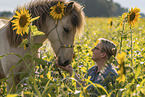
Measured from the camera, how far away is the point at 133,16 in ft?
7.66

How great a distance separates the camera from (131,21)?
7.65ft

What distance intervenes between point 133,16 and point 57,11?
1.21m

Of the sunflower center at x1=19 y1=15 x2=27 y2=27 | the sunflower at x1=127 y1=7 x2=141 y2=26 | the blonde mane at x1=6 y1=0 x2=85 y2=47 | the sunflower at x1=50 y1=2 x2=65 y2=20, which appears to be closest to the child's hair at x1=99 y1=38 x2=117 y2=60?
the sunflower at x1=127 y1=7 x2=141 y2=26

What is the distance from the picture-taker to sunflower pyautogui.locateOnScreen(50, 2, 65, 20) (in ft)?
9.69

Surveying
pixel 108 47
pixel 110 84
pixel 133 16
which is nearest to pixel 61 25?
pixel 108 47

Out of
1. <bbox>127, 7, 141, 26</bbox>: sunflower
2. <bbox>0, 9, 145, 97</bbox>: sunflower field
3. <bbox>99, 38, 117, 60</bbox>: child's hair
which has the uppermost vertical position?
<bbox>127, 7, 141, 26</bbox>: sunflower

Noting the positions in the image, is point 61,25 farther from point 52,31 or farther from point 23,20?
point 23,20

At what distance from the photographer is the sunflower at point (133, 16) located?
2311 mm

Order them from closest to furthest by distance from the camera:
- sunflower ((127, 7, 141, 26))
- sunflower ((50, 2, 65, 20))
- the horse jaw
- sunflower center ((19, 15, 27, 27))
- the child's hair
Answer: sunflower center ((19, 15, 27, 27))
sunflower ((127, 7, 141, 26))
the child's hair
sunflower ((50, 2, 65, 20))
the horse jaw

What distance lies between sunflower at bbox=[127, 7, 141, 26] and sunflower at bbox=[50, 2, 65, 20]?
109 cm

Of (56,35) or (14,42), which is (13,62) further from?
(56,35)

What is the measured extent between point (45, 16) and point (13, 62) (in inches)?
35.9

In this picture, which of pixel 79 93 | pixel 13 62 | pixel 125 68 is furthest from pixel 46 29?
pixel 125 68

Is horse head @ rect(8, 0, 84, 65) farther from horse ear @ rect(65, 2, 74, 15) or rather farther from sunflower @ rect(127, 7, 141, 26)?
sunflower @ rect(127, 7, 141, 26)
